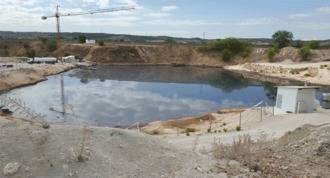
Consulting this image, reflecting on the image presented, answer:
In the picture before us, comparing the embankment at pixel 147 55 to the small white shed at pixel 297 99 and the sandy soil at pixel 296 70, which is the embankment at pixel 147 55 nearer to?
the sandy soil at pixel 296 70

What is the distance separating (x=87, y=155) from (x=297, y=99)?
22.0m

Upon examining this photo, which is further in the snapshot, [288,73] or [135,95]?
[288,73]

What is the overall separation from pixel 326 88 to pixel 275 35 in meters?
75.6

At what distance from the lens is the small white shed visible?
3006 centimetres

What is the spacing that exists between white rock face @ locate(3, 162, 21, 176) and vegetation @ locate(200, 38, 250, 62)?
113 metres

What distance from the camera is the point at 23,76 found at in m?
74.8

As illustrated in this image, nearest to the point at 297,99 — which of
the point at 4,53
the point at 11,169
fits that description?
the point at 11,169

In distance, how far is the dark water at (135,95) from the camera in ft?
150

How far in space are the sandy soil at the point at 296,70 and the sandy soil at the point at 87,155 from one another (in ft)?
224

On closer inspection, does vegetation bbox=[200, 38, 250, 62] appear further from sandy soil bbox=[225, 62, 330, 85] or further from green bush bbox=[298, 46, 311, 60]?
green bush bbox=[298, 46, 311, 60]

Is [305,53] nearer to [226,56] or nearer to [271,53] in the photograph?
[271,53]

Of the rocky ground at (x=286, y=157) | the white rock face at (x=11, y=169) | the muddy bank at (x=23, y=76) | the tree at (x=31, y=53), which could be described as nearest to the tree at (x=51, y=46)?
the tree at (x=31, y=53)

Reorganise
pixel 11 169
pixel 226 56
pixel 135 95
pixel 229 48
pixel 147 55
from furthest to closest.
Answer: pixel 147 55, pixel 229 48, pixel 226 56, pixel 135 95, pixel 11 169

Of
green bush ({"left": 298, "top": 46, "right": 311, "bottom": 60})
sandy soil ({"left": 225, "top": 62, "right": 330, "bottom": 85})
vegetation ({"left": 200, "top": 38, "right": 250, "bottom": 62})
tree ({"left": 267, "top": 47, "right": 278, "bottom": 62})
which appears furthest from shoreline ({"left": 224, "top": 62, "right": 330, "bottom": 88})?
vegetation ({"left": 200, "top": 38, "right": 250, "bottom": 62})
